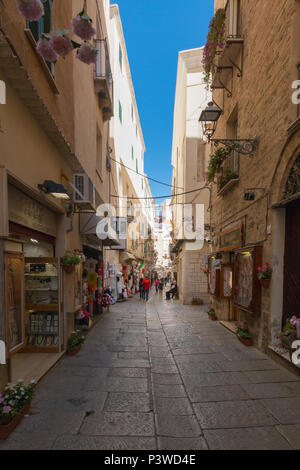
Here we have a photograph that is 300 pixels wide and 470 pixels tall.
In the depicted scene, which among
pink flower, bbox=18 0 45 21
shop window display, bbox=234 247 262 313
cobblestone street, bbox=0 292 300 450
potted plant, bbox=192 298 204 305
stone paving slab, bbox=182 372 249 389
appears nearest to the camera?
pink flower, bbox=18 0 45 21

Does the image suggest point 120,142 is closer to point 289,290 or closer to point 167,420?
point 289,290

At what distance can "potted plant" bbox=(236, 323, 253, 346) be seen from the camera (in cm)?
660

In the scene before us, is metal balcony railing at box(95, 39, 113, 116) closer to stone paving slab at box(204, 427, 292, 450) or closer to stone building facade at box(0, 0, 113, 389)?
stone building facade at box(0, 0, 113, 389)

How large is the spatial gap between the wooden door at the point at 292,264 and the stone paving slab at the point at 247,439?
258 centimetres

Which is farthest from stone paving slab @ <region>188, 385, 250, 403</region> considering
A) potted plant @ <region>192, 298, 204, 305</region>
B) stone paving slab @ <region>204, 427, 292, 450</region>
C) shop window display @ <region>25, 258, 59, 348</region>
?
potted plant @ <region>192, 298, 204, 305</region>

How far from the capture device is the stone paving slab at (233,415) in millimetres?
3363

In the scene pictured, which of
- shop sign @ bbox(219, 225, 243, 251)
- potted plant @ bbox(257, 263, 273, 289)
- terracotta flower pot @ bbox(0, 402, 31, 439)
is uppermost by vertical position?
shop sign @ bbox(219, 225, 243, 251)

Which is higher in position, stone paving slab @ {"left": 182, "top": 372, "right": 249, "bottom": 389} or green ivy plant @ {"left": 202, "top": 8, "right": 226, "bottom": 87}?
green ivy plant @ {"left": 202, "top": 8, "right": 226, "bottom": 87}

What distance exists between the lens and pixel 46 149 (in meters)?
5.42

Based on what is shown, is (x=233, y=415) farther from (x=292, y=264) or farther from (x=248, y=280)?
(x=248, y=280)

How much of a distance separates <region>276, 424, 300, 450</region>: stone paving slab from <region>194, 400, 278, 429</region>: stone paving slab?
0.13 metres

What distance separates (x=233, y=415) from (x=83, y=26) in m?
4.84

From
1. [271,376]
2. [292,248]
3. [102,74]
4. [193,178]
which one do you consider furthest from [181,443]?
[193,178]

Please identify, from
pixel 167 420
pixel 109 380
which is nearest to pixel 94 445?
pixel 167 420
